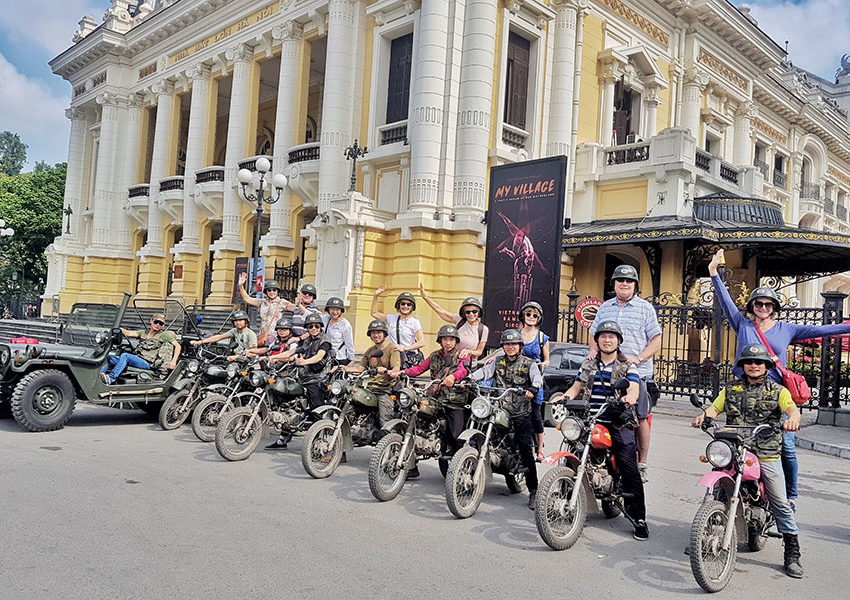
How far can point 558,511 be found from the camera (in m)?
4.91

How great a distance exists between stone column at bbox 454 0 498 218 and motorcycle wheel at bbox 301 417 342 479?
12790 mm

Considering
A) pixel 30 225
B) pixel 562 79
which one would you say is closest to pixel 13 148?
pixel 30 225

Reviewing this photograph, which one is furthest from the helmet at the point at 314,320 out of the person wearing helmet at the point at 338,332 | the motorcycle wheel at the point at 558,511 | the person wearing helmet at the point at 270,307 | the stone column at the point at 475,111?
the stone column at the point at 475,111

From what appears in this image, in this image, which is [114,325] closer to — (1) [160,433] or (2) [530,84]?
(1) [160,433]

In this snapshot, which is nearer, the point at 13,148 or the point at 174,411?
the point at 174,411

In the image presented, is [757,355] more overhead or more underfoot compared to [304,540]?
more overhead

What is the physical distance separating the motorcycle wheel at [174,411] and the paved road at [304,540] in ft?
5.42

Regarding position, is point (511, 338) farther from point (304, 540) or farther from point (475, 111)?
point (475, 111)

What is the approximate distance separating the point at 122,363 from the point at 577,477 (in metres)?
6.69

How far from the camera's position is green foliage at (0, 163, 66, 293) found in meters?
42.7

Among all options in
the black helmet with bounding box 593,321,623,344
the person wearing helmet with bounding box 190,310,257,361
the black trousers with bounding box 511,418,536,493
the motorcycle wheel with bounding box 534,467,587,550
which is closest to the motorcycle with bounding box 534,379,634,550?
the motorcycle wheel with bounding box 534,467,587,550

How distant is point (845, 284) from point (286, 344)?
40708 mm

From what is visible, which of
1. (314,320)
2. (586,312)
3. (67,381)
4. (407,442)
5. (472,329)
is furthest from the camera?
(586,312)

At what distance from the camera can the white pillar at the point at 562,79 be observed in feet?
70.3
